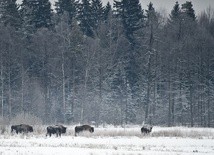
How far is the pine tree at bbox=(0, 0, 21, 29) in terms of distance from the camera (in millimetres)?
71562

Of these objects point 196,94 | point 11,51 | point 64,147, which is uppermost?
point 11,51

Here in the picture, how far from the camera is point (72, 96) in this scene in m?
67.4

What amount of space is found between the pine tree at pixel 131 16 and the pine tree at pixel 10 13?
15.2 meters

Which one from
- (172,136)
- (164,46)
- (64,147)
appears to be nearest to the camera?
(64,147)

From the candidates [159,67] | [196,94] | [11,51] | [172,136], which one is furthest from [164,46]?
[172,136]

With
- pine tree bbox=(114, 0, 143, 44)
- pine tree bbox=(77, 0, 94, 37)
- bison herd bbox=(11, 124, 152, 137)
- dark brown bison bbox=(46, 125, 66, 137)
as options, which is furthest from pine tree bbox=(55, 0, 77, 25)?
dark brown bison bbox=(46, 125, 66, 137)

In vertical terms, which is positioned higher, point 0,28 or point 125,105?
point 0,28

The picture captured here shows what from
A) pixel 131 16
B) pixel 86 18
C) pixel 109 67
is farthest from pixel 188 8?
pixel 109 67

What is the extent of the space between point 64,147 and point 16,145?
3249mm

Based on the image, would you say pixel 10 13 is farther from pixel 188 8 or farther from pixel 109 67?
pixel 188 8

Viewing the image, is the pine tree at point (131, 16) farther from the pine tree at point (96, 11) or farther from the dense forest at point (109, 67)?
the pine tree at point (96, 11)

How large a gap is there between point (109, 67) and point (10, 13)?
16.8 metres

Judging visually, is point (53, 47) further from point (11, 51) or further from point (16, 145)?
point (16, 145)

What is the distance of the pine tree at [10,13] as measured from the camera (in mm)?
71562
